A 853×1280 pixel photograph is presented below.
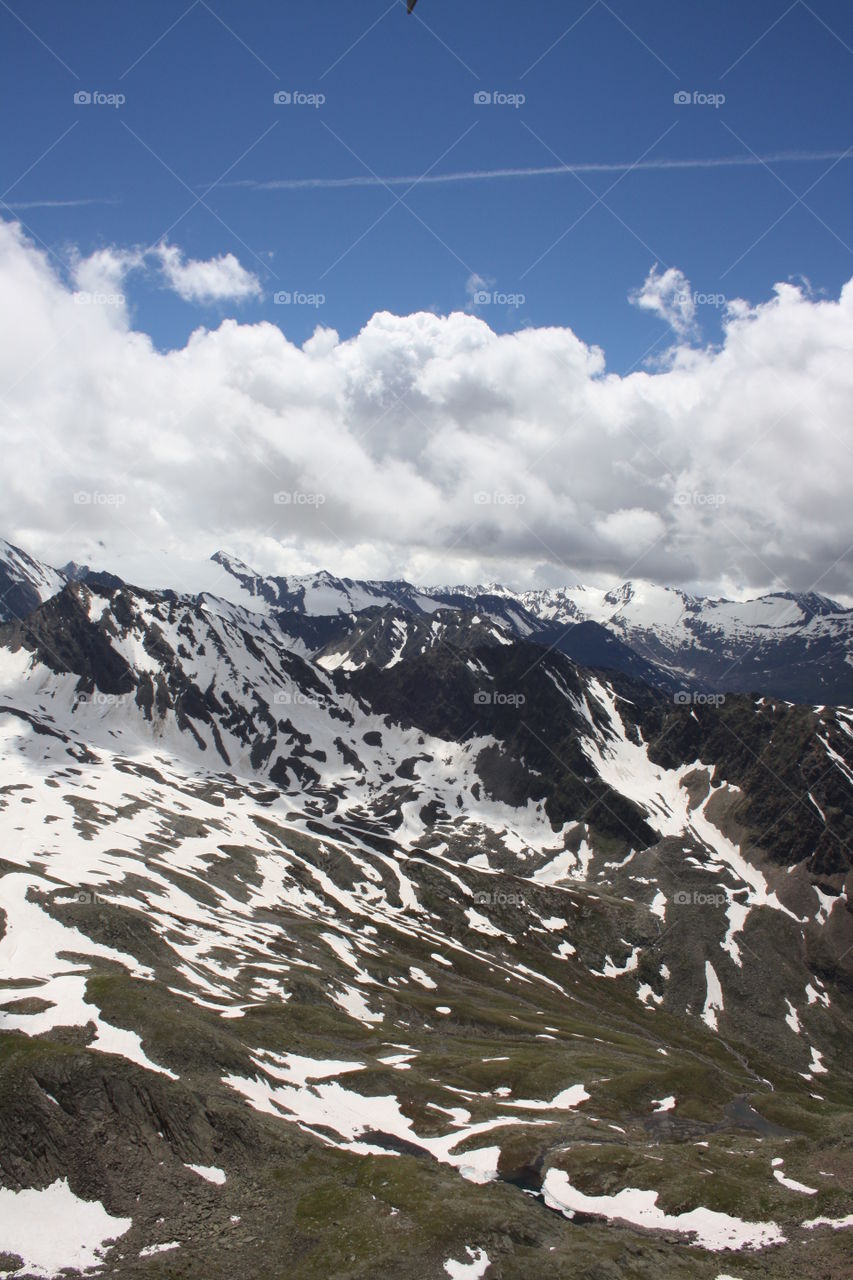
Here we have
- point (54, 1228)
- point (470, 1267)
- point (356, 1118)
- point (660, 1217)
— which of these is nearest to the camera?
point (54, 1228)

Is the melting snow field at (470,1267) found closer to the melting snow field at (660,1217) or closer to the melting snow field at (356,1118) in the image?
the melting snow field at (356,1118)

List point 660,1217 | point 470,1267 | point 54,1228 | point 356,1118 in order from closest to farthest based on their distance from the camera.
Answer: point 54,1228 → point 470,1267 → point 660,1217 → point 356,1118

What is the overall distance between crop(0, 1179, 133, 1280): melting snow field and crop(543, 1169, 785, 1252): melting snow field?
3164cm

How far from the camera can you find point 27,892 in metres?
97.8

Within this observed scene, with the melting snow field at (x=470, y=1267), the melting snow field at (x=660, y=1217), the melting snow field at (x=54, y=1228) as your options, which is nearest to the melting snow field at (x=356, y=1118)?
the melting snow field at (x=660, y=1217)

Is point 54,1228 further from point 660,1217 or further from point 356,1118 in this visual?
point 660,1217

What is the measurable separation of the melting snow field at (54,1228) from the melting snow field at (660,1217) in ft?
104

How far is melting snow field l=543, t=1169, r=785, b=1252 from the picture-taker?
46688 mm

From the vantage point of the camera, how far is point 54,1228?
1543 inches

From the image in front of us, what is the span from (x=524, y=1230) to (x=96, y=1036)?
34790 millimetres

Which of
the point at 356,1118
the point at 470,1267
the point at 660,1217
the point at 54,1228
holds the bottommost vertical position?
the point at 356,1118

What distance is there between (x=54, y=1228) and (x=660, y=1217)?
38.9 meters

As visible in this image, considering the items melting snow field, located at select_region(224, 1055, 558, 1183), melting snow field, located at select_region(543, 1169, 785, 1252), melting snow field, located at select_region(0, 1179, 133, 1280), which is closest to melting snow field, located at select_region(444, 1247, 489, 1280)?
melting snow field, located at select_region(224, 1055, 558, 1183)

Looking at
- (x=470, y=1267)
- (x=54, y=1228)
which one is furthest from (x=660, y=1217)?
(x=54, y=1228)
